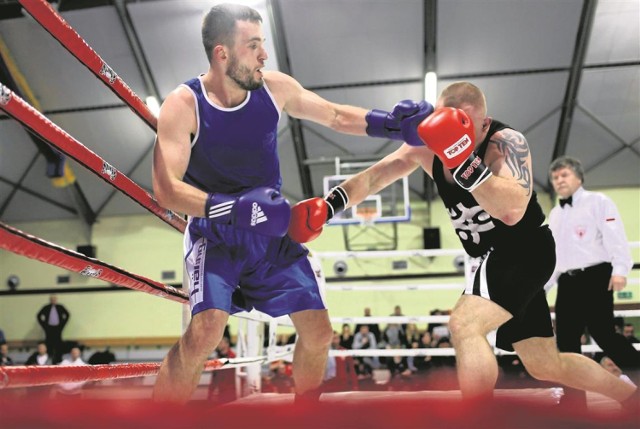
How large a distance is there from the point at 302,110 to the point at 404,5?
672cm

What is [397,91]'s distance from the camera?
9078 millimetres

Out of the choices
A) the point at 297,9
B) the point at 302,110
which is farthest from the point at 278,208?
the point at 297,9

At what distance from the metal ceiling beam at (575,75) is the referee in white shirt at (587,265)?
582 cm

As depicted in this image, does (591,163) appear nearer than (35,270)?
Yes

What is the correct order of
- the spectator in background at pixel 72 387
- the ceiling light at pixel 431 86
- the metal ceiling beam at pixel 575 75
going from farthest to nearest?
1. the ceiling light at pixel 431 86
2. the metal ceiling beam at pixel 575 75
3. the spectator in background at pixel 72 387

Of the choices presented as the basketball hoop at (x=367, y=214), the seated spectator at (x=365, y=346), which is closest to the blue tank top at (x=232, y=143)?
the seated spectator at (x=365, y=346)

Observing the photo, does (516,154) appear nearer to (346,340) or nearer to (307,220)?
(307,220)

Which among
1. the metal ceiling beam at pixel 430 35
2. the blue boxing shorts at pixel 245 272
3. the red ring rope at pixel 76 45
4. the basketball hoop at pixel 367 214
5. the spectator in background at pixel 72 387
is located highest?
the metal ceiling beam at pixel 430 35

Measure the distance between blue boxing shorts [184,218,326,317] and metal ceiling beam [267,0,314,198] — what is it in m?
6.84

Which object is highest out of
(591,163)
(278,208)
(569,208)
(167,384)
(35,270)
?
(591,163)

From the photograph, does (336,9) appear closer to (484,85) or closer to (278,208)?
(484,85)

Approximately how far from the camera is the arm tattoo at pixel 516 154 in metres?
1.83

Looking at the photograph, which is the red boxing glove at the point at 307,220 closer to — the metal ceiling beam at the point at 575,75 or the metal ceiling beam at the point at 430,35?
the metal ceiling beam at the point at 430,35

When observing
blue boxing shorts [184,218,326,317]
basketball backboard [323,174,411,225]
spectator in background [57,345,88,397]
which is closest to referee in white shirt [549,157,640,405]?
blue boxing shorts [184,218,326,317]
